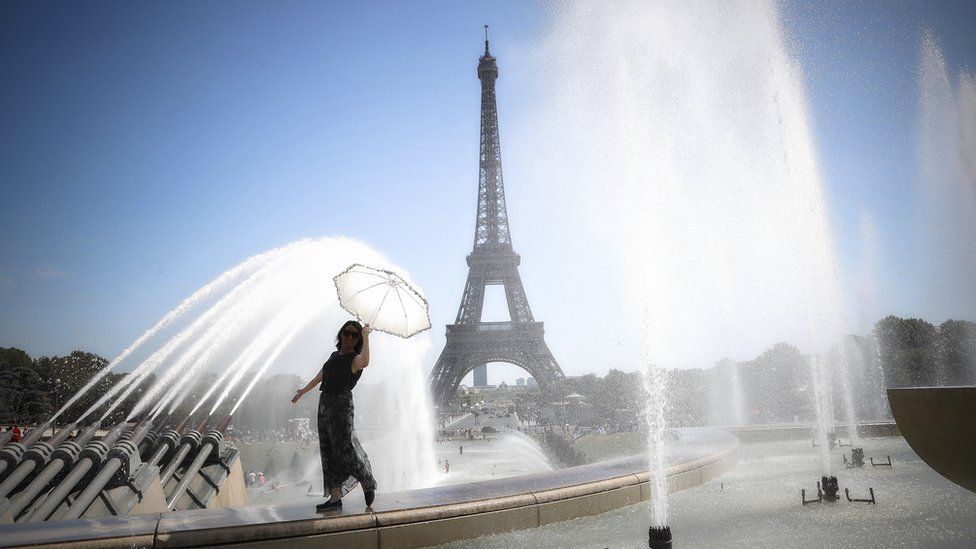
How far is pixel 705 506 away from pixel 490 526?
3.35 m

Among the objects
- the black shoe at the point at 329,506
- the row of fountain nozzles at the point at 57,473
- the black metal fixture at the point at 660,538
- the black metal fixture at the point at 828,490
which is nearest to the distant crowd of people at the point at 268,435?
the row of fountain nozzles at the point at 57,473

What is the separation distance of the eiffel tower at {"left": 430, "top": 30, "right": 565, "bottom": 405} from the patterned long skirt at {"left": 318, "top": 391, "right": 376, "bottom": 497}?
56.9m

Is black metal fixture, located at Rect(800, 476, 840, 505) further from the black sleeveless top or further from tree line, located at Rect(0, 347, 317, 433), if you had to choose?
tree line, located at Rect(0, 347, 317, 433)

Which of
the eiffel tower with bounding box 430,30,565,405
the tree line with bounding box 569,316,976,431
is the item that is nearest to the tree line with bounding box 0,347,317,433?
the eiffel tower with bounding box 430,30,565,405

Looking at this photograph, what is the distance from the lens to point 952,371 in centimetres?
4734

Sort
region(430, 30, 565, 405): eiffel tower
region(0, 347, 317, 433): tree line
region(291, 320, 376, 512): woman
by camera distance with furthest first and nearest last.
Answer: region(430, 30, 565, 405): eiffel tower < region(0, 347, 317, 433): tree line < region(291, 320, 376, 512): woman

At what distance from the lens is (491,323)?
218 ft

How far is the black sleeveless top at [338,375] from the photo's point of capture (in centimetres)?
591

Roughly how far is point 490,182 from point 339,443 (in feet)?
219

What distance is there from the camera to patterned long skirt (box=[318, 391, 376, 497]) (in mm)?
5902

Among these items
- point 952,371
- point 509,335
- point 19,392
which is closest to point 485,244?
point 509,335

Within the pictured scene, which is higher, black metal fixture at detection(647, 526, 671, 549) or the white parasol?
the white parasol

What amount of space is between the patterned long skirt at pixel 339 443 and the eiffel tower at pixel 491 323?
56890 millimetres

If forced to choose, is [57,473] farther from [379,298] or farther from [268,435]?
[268,435]
